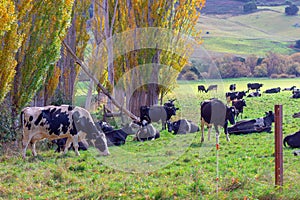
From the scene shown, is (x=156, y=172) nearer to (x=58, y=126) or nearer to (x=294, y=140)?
(x=58, y=126)

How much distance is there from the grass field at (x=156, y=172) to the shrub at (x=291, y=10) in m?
77.8

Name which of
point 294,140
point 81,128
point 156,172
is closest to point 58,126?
point 81,128

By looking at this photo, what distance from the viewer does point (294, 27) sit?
276 ft

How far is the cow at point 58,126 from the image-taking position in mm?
13914

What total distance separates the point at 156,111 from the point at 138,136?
12.0 feet

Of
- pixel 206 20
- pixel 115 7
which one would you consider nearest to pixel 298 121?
pixel 115 7

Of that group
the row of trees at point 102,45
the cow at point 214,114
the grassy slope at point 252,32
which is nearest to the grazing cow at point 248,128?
the cow at point 214,114

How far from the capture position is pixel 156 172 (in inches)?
429

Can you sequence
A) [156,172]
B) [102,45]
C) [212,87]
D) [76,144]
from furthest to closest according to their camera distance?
1. [212,87]
2. [102,45]
3. [76,144]
4. [156,172]

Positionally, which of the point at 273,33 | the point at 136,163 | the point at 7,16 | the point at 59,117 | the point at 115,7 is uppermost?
the point at 273,33

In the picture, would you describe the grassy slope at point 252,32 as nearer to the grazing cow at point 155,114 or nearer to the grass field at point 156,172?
the grazing cow at point 155,114

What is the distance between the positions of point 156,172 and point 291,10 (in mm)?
84774

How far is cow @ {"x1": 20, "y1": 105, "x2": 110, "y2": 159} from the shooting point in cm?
1391

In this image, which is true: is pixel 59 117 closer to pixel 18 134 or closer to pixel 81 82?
pixel 18 134
